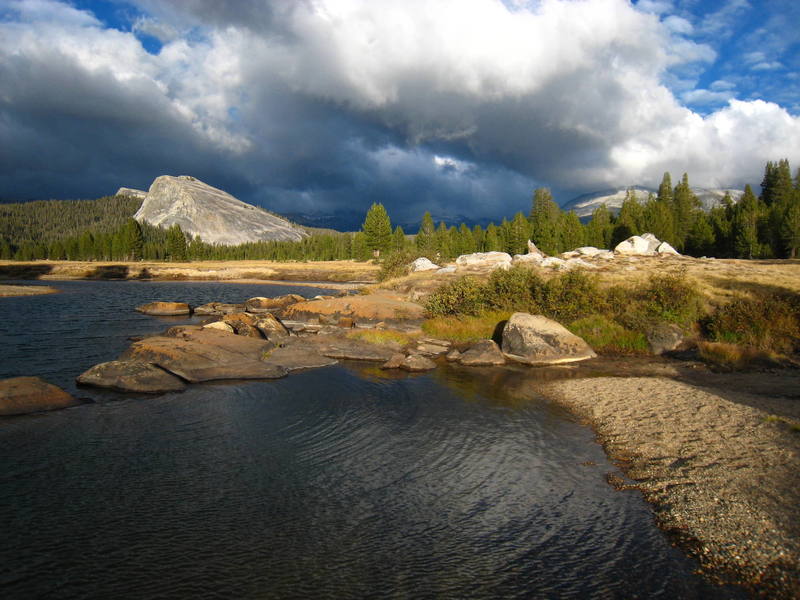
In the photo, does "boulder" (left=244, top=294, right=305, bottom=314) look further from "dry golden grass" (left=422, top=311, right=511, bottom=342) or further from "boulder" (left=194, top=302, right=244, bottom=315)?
"dry golden grass" (left=422, top=311, right=511, bottom=342)

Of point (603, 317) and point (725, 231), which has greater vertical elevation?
point (725, 231)

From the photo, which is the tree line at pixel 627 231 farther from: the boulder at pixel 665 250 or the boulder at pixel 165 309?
the boulder at pixel 165 309

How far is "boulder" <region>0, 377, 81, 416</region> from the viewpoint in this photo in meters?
17.7

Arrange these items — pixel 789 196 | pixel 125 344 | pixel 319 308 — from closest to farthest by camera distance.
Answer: pixel 125 344, pixel 319 308, pixel 789 196

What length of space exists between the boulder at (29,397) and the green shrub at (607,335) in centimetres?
2803

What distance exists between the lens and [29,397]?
18.2 m

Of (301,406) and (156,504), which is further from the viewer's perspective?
(301,406)

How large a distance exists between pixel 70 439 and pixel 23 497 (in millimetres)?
3801

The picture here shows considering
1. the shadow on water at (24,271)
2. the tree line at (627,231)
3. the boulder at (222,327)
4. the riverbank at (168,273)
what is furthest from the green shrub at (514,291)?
the shadow on water at (24,271)

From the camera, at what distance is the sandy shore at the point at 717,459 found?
970 centimetres

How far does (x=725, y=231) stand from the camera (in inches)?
3863

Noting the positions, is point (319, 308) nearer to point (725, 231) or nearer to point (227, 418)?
point (227, 418)

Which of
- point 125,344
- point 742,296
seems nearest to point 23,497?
point 125,344

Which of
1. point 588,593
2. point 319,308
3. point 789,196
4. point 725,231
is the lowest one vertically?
point 588,593
